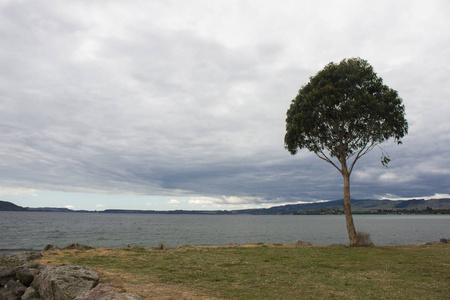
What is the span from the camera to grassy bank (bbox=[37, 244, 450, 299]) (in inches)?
455

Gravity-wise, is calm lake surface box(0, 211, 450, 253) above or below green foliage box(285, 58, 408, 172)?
below

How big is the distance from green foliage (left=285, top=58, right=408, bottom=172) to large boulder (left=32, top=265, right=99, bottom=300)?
77.3 feet

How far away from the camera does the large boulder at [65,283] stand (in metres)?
11.8

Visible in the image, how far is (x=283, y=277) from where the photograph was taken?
1488 centimetres

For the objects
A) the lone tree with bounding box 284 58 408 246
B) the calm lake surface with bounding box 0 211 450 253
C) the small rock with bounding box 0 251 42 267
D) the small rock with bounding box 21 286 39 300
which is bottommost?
the calm lake surface with bounding box 0 211 450 253

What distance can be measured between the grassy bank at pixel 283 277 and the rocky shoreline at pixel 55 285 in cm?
129

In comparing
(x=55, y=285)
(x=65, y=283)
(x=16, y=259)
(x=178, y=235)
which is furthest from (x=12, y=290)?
(x=178, y=235)

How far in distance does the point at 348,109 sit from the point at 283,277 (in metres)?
19.8

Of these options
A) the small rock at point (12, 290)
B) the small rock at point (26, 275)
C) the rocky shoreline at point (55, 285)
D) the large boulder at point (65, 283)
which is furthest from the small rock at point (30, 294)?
the small rock at point (26, 275)

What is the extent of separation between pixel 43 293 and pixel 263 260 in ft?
44.6

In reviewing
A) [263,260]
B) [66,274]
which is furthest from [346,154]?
[66,274]

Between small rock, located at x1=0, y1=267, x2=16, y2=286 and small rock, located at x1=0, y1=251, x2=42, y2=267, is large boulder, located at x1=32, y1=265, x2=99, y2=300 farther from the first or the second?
small rock, located at x1=0, y1=251, x2=42, y2=267

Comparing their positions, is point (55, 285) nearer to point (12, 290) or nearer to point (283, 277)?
point (12, 290)

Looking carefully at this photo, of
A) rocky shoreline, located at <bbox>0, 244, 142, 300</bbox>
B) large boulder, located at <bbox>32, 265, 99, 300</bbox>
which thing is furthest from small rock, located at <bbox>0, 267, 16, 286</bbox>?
large boulder, located at <bbox>32, 265, 99, 300</bbox>
